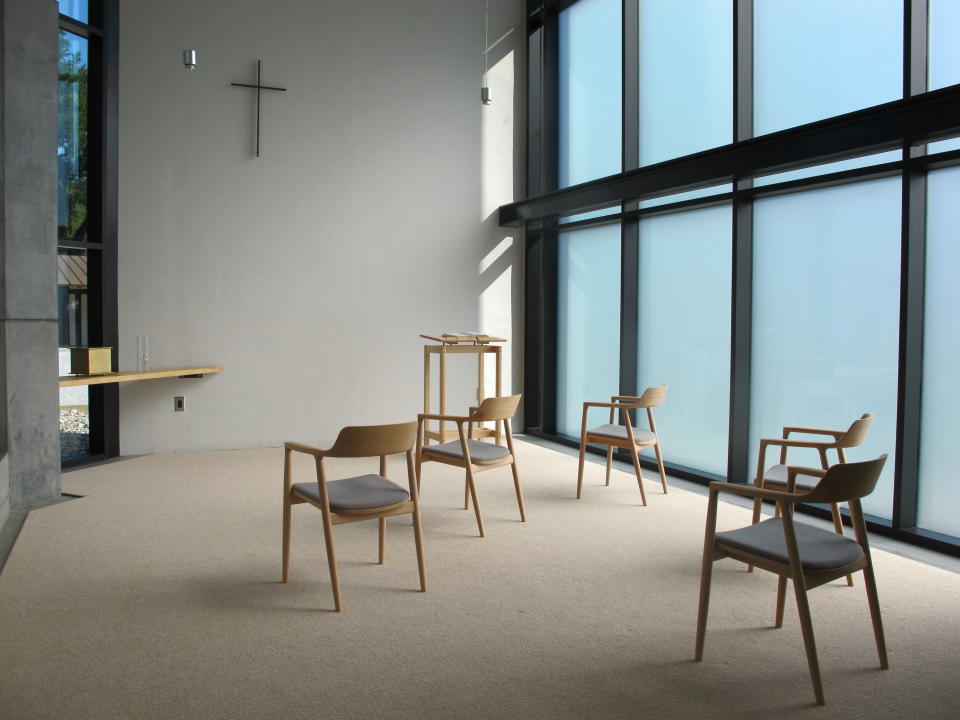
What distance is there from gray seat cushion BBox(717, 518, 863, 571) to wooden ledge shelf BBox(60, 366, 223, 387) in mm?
4305

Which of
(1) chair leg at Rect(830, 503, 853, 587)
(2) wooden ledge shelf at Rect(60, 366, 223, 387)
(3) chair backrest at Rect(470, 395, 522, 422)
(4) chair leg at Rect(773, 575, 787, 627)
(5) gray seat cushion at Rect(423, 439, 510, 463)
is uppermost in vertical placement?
(2) wooden ledge shelf at Rect(60, 366, 223, 387)

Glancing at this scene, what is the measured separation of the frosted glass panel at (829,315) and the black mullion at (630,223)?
1.15m

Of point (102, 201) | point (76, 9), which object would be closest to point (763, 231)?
point (102, 201)

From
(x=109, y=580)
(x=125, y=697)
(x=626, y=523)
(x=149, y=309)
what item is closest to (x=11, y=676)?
(x=125, y=697)

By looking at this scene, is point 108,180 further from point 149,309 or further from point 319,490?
point 319,490

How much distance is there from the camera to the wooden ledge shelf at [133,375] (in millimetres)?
4797

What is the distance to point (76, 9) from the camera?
17.5ft

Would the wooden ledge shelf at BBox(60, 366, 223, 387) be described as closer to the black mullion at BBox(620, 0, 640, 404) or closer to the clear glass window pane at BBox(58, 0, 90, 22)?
the clear glass window pane at BBox(58, 0, 90, 22)

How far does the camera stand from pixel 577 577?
3.20 m

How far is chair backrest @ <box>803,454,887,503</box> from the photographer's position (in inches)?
86.8

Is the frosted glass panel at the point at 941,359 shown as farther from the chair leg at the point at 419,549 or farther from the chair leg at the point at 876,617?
the chair leg at the point at 419,549

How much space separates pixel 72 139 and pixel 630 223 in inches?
173

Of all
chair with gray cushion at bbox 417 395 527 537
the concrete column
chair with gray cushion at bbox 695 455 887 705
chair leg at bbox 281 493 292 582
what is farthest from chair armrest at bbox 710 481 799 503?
the concrete column

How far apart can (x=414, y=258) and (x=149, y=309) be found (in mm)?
2349
